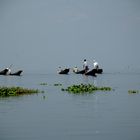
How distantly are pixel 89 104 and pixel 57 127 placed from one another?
10197mm

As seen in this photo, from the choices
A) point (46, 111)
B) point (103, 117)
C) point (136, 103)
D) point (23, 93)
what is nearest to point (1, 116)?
point (46, 111)

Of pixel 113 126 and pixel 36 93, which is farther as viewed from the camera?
pixel 36 93

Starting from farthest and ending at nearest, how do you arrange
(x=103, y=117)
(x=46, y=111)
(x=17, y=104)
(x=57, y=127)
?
(x=17, y=104) < (x=46, y=111) < (x=103, y=117) < (x=57, y=127)

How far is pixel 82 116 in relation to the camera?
25.7 metres

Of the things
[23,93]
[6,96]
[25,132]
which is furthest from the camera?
[23,93]

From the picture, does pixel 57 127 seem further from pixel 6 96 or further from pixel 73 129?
pixel 6 96

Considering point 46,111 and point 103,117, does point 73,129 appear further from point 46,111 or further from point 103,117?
point 46,111

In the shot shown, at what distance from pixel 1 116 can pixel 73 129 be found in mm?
5535

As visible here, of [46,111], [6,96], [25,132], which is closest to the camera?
[25,132]

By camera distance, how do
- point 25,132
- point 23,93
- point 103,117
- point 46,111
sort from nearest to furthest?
point 25,132 → point 103,117 → point 46,111 → point 23,93

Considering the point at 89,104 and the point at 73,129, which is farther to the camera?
the point at 89,104

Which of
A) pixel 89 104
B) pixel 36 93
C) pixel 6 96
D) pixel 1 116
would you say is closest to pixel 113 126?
pixel 1 116

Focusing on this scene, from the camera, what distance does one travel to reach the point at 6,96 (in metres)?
37.9

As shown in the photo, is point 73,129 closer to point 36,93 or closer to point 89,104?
point 89,104
